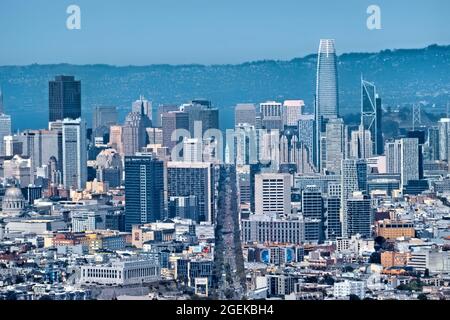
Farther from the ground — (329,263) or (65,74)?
(65,74)

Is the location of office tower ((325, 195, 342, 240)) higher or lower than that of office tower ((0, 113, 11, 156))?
lower

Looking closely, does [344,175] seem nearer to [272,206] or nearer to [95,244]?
[272,206]

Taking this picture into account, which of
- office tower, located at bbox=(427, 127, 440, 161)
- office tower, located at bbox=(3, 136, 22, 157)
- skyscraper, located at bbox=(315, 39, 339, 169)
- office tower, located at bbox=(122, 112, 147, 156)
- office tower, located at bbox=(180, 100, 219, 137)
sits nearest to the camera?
skyscraper, located at bbox=(315, 39, 339, 169)

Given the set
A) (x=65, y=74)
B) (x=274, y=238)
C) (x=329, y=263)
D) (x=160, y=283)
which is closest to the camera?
(x=160, y=283)

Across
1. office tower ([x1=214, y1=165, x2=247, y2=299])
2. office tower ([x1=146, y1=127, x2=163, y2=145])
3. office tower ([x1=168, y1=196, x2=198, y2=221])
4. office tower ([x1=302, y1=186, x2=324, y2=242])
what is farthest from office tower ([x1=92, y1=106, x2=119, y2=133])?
office tower ([x1=302, y1=186, x2=324, y2=242])

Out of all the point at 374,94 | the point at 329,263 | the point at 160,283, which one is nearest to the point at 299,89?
the point at 374,94

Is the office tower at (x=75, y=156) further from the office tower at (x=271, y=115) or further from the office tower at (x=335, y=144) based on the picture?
the office tower at (x=335, y=144)

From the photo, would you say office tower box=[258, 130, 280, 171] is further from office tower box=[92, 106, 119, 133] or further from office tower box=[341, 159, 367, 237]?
office tower box=[92, 106, 119, 133]
